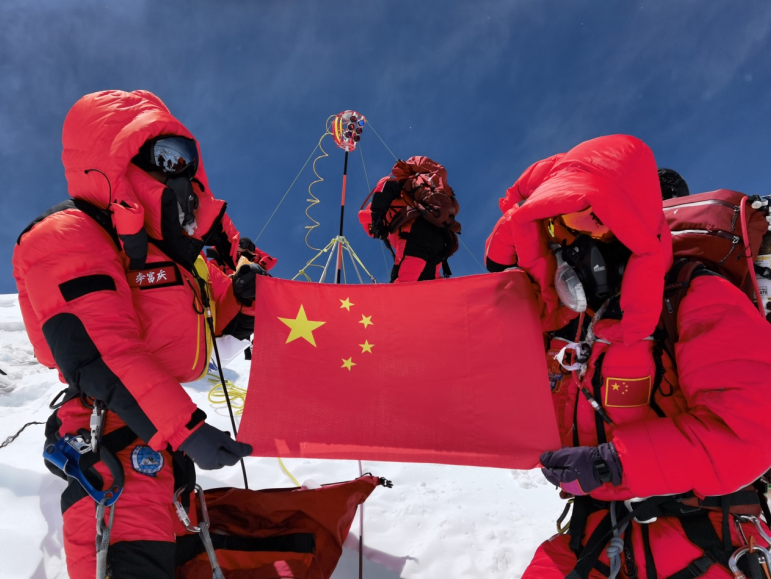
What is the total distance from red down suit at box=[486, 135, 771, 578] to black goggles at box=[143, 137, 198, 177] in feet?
5.92

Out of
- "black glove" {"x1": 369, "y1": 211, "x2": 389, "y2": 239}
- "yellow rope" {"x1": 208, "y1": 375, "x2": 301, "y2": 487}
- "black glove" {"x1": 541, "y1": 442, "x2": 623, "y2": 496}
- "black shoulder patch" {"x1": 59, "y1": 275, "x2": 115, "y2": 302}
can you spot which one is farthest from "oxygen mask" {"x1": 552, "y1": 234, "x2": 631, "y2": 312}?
"yellow rope" {"x1": 208, "y1": 375, "x2": 301, "y2": 487}

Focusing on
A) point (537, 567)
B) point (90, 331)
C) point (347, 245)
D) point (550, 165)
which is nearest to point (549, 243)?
point (550, 165)

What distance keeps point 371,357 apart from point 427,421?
1.72 ft

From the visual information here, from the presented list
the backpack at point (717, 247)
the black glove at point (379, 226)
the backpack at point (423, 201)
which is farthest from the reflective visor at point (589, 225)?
the black glove at point (379, 226)

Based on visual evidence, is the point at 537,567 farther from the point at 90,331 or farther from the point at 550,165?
the point at 90,331

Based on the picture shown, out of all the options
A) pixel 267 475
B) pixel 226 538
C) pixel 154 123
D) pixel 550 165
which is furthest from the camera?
pixel 267 475

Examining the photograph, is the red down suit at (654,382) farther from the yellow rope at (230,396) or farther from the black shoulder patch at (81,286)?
the yellow rope at (230,396)

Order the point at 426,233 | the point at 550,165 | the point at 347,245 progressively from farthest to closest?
the point at 347,245 < the point at 426,233 < the point at 550,165

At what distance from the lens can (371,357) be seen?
9.06 feet

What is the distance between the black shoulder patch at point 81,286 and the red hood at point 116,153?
260 millimetres

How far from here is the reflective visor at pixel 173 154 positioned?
2.32 metres

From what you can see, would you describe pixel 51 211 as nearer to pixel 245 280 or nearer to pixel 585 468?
pixel 245 280

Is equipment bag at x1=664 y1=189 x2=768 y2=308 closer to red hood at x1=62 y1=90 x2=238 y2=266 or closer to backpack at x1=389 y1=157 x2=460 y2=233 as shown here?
red hood at x1=62 y1=90 x2=238 y2=266

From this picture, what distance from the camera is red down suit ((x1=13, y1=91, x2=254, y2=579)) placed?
2.00 meters
